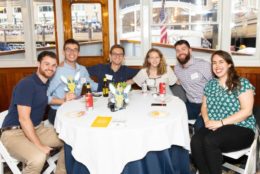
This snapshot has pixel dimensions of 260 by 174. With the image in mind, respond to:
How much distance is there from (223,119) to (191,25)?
227 cm

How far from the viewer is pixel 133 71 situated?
351 cm

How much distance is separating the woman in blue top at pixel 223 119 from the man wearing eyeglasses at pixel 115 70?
115 cm

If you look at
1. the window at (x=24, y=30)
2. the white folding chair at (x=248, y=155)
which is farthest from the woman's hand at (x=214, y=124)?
the window at (x=24, y=30)

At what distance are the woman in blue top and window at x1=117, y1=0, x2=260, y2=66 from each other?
1.88 metres

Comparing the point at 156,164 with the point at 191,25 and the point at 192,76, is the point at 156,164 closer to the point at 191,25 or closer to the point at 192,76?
the point at 192,76

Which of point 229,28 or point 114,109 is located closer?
point 114,109

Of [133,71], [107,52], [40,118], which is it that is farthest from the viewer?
[107,52]

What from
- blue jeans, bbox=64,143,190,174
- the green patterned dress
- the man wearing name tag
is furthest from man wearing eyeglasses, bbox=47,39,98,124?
the green patterned dress

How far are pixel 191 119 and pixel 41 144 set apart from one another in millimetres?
1646

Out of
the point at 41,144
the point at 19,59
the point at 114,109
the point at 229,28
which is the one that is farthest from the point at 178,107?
the point at 19,59

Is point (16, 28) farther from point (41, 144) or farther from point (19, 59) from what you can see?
point (41, 144)

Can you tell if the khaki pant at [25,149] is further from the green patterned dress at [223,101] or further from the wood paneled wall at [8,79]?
the wood paneled wall at [8,79]

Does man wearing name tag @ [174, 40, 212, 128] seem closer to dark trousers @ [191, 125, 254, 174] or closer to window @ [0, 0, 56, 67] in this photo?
dark trousers @ [191, 125, 254, 174]

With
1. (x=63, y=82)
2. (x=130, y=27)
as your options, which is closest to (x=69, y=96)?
(x=63, y=82)
